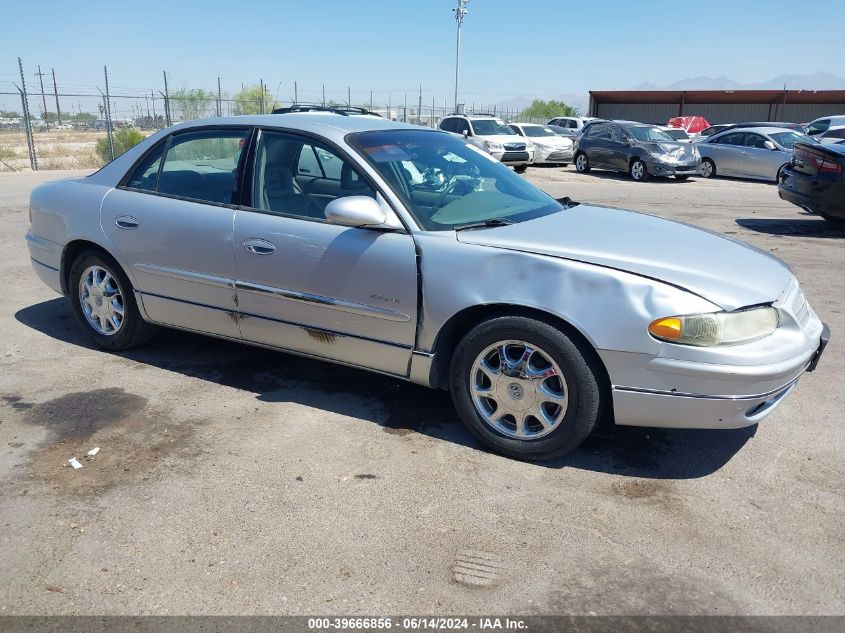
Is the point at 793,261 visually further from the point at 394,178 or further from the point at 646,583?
the point at 646,583

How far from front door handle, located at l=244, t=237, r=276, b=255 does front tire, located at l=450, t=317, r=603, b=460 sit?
4.19 feet

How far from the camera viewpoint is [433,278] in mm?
3713

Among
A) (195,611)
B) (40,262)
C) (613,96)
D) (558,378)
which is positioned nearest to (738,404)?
(558,378)

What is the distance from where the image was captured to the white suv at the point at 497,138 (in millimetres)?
21188

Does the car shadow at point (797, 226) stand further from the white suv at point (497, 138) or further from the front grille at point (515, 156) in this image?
the front grille at point (515, 156)

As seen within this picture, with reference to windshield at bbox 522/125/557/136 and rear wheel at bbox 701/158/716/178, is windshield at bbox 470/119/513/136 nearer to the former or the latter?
windshield at bbox 522/125/557/136

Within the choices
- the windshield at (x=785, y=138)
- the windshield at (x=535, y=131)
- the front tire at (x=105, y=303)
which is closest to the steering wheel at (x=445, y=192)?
the front tire at (x=105, y=303)

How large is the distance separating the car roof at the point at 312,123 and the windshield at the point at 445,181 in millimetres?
103

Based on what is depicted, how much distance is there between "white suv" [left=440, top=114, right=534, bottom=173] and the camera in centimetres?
2119

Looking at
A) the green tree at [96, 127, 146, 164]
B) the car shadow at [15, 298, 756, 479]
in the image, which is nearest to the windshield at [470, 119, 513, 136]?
the green tree at [96, 127, 146, 164]

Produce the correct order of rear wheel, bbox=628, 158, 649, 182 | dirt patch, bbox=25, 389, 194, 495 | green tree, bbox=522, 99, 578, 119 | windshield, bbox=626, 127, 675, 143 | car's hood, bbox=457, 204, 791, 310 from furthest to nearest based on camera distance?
green tree, bbox=522, 99, 578, 119 → windshield, bbox=626, 127, 675, 143 → rear wheel, bbox=628, 158, 649, 182 → dirt patch, bbox=25, 389, 194, 495 → car's hood, bbox=457, 204, 791, 310

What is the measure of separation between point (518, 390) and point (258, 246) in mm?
1732

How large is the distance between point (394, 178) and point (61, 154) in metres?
25.6

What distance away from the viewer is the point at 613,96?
45219 mm
